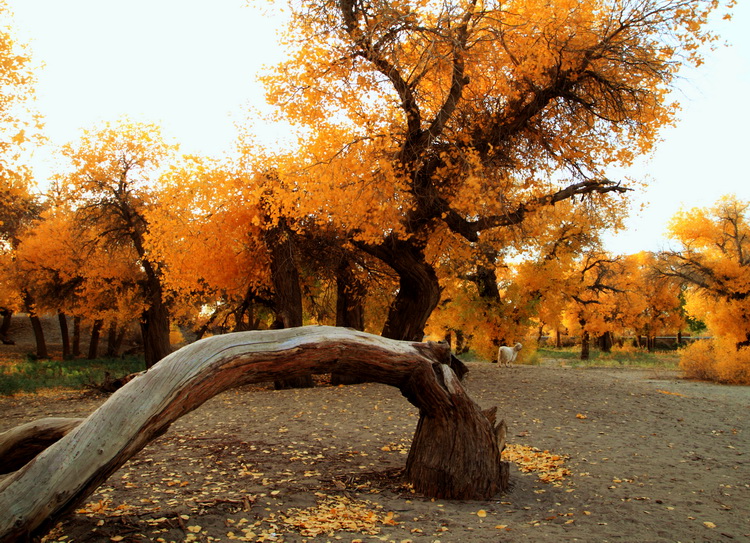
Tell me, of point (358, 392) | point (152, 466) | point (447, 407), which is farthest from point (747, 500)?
point (358, 392)

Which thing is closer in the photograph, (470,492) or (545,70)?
(470,492)

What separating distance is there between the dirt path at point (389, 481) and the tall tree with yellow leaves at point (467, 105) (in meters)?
3.87

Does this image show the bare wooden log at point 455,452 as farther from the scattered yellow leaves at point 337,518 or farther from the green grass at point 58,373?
the green grass at point 58,373

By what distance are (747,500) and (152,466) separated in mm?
5874

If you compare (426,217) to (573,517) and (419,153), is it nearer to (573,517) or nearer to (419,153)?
(419,153)

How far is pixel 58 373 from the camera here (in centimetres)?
1958

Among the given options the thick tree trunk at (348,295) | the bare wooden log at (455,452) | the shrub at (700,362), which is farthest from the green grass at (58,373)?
the shrub at (700,362)

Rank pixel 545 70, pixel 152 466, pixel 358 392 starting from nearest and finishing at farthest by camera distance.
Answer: pixel 152 466
pixel 545 70
pixel 358 392

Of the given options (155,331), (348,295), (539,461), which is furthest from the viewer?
(155,331)

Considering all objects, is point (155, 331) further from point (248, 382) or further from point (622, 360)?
point (622, 360)

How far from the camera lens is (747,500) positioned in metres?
5.13

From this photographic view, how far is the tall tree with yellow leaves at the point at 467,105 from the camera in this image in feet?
30.2

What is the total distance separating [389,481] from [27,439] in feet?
10.4

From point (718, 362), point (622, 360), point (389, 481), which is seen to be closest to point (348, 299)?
point (389, 481)
